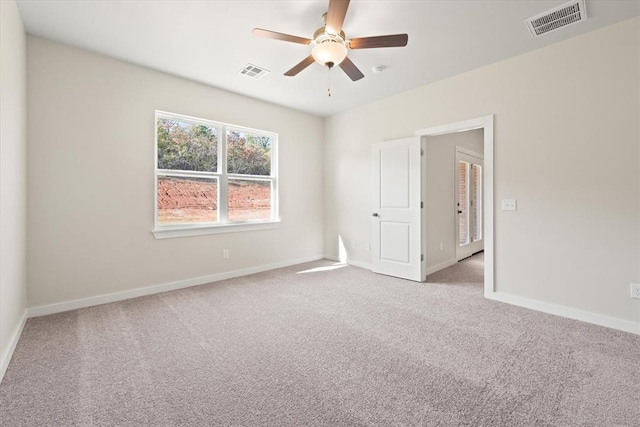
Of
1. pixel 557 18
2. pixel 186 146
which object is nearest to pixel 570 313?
pixel 557 18

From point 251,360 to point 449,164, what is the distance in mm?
4624

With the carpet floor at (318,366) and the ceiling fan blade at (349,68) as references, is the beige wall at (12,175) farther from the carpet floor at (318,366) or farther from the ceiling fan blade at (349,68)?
the ceiling fan blade at (349,68)

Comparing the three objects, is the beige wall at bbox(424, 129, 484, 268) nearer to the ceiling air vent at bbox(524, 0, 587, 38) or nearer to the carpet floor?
the carpet floor

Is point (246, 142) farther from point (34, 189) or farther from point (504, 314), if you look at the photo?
point (504, 314)

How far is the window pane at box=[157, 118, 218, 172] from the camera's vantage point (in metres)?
3.74

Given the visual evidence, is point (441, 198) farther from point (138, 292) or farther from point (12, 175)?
point (12, 175)

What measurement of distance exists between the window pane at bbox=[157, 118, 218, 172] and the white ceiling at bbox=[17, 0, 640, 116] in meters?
0.67

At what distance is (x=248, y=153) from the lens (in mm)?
4617

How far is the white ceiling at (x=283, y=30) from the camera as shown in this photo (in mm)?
2406

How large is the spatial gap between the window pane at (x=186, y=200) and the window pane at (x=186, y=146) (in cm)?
18

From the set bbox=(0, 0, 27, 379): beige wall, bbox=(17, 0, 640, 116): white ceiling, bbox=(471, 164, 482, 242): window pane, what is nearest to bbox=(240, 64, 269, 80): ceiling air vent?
bbox=(17, 0, 640, 116): white ceiling

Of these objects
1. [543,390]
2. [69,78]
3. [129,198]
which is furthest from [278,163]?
[543,390]

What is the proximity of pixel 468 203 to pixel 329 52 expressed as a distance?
487 cm

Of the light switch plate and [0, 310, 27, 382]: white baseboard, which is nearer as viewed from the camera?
[0, 310, 27, 382]: white baseboard
